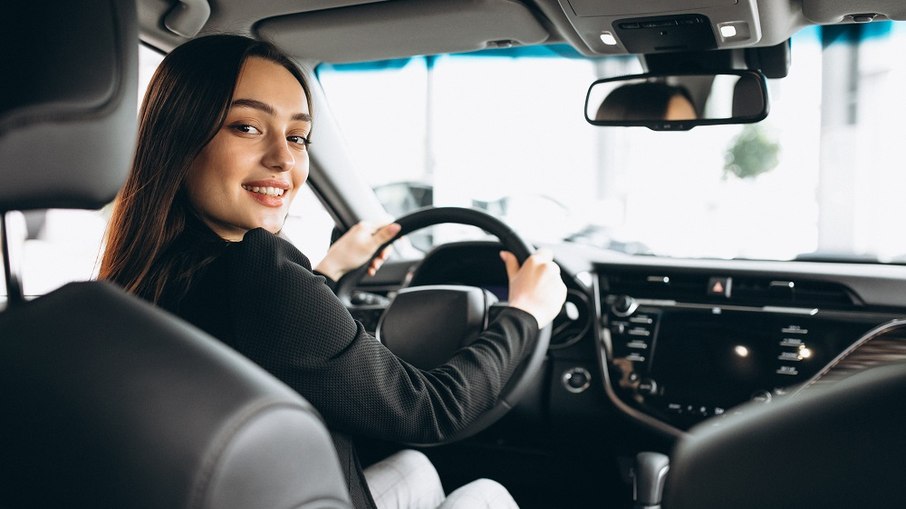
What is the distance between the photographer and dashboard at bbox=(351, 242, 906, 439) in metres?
2.49

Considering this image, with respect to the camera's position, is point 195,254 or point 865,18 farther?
point 865,18

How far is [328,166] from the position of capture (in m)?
3.09

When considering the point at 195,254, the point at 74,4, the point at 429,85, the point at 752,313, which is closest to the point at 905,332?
the point at 752,313

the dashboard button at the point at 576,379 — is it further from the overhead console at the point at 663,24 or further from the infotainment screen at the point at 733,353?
the overhead console at the point at 663,24

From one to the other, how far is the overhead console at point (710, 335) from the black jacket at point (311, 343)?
130 centimetres

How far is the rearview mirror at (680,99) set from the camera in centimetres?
244

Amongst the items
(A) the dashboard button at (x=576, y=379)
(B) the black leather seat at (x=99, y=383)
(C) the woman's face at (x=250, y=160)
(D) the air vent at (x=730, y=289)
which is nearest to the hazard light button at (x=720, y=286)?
(D) the air vent at (x=730, y=289)

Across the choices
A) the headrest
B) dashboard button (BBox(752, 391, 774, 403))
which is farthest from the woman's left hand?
the headrest

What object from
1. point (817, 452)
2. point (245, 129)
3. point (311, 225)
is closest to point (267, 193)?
point (245, 129)

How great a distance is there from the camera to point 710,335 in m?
2.67

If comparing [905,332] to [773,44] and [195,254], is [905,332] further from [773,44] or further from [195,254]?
[195,254]

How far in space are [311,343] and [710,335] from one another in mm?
1667

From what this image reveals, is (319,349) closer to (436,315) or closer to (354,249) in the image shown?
(436,315)

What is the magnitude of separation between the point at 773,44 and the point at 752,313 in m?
0.80
